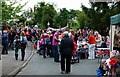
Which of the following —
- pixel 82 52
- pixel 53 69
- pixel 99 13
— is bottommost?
pixel 53 69

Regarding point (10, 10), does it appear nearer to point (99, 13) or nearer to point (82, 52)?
point (82, 52)

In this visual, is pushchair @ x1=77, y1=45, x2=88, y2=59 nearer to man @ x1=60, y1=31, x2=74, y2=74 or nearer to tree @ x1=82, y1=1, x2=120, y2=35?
man @ x1=60, y1=31, x2=74, y2=74

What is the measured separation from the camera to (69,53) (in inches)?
592

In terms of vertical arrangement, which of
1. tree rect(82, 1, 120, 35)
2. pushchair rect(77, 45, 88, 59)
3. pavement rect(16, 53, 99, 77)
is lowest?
pavement rect(16, 53, 99, 77)

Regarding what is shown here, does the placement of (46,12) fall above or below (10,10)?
above

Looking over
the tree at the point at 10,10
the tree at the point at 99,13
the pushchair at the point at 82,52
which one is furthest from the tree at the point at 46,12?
the tree at the point at 10,10

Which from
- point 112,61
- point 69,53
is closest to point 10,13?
point 69,53

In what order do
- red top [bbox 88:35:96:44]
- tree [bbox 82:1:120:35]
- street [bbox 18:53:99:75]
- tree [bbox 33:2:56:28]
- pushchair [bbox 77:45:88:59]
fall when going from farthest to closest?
tree [bbox 33:2:56:28] → tree [bbox 82:1:120:35] → pushchair [bbox 77:45:88:59] → red top [bbox 88:35:96:44] → street [bbox 18:53:99:75]

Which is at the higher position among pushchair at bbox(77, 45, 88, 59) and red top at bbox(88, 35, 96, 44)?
red top at bbox(88, 35, 96, 44)

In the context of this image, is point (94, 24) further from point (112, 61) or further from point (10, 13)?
point (112, 61)

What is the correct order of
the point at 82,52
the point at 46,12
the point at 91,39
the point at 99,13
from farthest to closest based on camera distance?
1. the point at 46,12
2. the point at 99,13
3. the point at 82,52
4. the point at 91,39

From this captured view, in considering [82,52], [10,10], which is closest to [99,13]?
[82,52]

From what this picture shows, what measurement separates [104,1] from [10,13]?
989 inches

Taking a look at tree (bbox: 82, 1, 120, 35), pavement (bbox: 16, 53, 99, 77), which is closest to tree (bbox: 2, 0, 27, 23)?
pavement (bbox: 16, 53, 99, 77)
